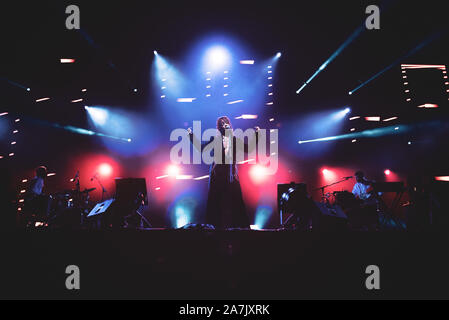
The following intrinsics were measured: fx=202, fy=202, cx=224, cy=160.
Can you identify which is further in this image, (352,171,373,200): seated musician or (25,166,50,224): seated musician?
(352,171,373,200): seated musician

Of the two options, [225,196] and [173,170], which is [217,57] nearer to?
[173,170]

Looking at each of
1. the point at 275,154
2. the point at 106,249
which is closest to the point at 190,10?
the point at 275,154

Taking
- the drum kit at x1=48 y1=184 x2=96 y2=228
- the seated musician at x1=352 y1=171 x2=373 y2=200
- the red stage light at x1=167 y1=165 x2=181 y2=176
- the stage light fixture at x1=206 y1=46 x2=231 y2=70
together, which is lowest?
the drum kit at x1=48 y1=184 x2=96 y2=228

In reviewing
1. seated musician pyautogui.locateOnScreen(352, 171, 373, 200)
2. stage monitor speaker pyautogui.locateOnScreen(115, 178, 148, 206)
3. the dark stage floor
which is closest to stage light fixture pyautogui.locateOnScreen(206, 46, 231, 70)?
stage monitor speaker pyautogui.locateOnScreen(115, 178, 148, 206)

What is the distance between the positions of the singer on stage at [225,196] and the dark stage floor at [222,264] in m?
1.41

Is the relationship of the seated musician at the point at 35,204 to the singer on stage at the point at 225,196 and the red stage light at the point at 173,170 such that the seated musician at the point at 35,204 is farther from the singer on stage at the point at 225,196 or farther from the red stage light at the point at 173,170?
the singer on stage at the point at 225,196

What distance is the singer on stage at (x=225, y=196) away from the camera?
9.57ft

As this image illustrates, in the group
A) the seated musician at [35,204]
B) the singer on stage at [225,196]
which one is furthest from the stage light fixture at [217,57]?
the seated musician at [35,204]

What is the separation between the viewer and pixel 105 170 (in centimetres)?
629

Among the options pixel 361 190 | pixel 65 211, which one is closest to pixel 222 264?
pixel 65 211

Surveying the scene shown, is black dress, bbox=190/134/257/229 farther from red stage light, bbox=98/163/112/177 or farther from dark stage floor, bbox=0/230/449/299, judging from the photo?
red stage light, bbox=98/163/112/177

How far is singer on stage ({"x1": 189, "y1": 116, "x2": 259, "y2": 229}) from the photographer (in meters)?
2.92

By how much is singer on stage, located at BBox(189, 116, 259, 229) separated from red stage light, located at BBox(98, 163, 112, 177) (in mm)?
4549

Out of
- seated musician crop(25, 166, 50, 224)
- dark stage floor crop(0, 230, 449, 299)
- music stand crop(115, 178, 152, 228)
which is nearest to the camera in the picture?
dark stage floor crop(0, 230, 449, 299)
